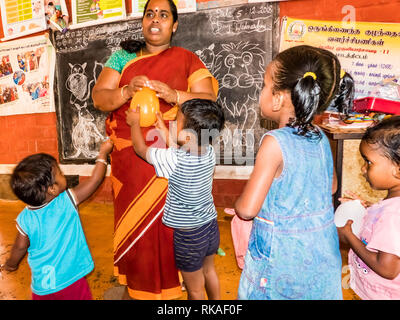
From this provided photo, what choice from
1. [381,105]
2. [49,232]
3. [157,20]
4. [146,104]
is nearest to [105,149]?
[146,104]

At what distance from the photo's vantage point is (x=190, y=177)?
135 cm

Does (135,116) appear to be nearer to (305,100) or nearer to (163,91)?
(163,91)

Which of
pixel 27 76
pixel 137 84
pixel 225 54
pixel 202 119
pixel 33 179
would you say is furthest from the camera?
pixel 27 76

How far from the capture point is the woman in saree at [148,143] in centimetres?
165

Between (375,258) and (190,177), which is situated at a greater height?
(190,177)

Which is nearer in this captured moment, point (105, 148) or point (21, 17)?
point (105, 148)

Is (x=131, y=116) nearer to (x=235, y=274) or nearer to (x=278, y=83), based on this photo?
(x=278, y=83)

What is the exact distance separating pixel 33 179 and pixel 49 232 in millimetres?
232

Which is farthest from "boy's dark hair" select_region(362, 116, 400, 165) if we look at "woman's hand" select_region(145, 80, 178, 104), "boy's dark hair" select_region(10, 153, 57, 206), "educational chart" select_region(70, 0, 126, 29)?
"educational chart" select_region(70, 0, 126, 29)

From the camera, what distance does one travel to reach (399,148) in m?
1.07

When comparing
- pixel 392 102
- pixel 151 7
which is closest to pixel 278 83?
pixel 151 7

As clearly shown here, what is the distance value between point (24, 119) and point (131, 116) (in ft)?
12.4

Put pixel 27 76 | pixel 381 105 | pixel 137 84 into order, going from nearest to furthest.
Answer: pixel 137 84 → pixel 381 105 → pixel 27 76

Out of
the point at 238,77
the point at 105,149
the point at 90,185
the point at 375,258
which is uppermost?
the point at 238,77
